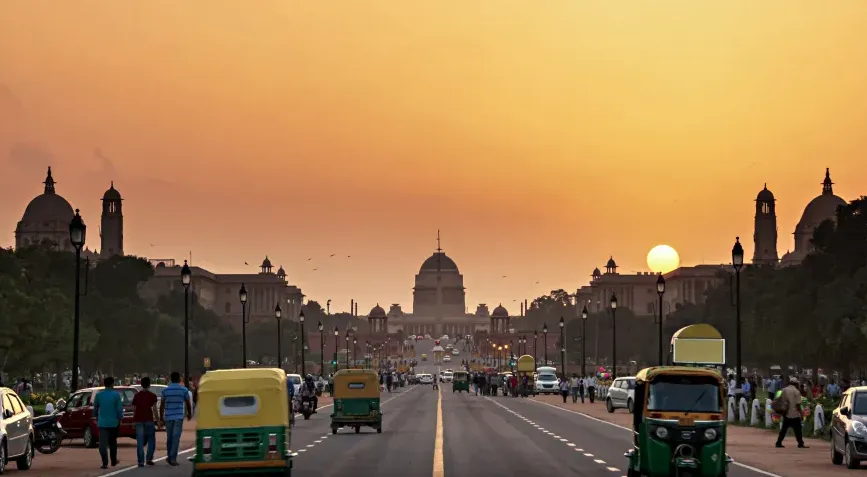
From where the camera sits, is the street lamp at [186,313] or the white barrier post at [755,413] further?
the street lamp at [186,313]

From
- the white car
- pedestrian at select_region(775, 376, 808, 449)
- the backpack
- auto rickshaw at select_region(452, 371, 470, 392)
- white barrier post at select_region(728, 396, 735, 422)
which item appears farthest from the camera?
auto rickshaw at select_region(452, 371, 470, 392)

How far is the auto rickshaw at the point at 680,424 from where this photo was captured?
25750 mm

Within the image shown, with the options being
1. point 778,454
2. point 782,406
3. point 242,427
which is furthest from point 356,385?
point 242,427

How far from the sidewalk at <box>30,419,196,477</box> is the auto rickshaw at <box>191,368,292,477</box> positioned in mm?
5970

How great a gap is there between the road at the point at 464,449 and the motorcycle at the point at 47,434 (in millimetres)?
5710

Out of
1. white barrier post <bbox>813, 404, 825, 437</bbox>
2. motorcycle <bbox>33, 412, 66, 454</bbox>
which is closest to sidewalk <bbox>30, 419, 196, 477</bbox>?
motorcycle <bbox>33, 412, 66, 454</bbox>

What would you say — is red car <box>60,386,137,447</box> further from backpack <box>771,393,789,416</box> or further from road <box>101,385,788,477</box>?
backpack <box>771,393,789,416</box>

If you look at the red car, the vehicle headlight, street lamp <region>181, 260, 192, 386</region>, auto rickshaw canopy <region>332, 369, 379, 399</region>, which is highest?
street lamp <region>181, 260, 192, 386</region>

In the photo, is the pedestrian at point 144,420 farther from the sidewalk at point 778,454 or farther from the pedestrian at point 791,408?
the pedestrian at point 791,408

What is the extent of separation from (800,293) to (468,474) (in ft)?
260

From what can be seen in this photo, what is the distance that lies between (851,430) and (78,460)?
17066 mm

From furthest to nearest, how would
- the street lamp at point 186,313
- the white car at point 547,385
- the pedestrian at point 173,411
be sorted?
the white car at point 547,385, the street lamp at point 186,313, the pedestrian at point 173,411

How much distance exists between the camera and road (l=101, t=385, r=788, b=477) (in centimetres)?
3175

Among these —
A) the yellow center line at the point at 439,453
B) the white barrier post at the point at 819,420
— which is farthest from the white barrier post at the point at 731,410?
the white barrier post at the point at 819,420
